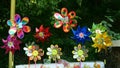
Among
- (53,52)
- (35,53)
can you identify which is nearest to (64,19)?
(53,52)

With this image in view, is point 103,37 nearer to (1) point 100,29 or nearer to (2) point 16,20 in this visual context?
(1) point 100,29

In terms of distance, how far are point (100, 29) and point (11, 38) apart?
956 mm

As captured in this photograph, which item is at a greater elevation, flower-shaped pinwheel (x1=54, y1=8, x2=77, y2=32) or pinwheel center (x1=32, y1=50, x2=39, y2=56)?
flower-shaped pinwheel (x1=54, y1=8, x2=77, y2=32)

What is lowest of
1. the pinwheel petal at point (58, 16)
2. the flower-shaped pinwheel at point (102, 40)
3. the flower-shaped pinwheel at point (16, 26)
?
the flower-shaped pinwheel at point (102, 40)

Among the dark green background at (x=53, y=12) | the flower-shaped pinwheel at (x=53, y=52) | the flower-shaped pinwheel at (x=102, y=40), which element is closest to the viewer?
the flower-shaped pinwheel at (x=102, y=40)

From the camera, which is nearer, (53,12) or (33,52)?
(33,52)

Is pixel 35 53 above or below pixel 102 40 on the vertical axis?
below

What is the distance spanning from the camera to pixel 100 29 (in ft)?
13.6

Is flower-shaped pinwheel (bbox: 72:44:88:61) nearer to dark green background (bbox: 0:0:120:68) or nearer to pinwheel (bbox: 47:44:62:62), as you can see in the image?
pinwheel (bbox: 47:44:62:62)

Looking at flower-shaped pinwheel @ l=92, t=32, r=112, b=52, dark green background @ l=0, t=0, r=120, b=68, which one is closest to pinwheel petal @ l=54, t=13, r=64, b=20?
flower-shaped pinwheel @ l=92, t=32, r=112, b=52

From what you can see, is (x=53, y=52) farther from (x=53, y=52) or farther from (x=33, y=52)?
(x=33, y=52)

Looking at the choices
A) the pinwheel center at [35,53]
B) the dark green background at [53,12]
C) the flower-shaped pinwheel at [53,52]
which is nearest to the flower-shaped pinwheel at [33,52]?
the pinwheel center at [35,53]

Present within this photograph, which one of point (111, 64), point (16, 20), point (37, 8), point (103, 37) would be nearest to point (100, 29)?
point (103, 37)

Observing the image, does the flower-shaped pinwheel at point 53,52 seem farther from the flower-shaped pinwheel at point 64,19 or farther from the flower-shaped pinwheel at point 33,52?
the flower-shaped pinwheel at point 64,19
